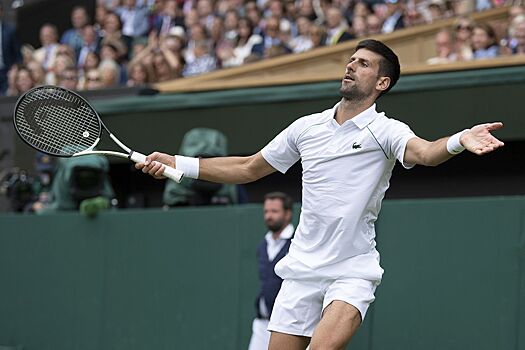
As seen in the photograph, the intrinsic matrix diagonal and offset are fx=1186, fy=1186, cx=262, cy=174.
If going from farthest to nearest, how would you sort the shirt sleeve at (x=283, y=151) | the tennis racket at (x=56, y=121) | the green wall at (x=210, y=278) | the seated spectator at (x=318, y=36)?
1. the seated spectator at (x=318, y=36)
2. the green wall at (x=210, y=278)
3. the tennis racket at (x=56, y=121)
4. the shirt sleeve at (x=283, y=151)

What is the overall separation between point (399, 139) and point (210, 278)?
4895mm

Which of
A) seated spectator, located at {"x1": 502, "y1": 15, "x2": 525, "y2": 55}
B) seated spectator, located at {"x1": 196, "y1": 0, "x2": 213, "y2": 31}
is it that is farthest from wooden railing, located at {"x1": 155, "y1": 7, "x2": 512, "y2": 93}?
seated spectator, located at {"x1": 196, "y1": 0, "x2": 213, "y2": 31}

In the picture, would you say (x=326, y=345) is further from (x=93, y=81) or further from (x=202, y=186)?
(x=93, y=81)

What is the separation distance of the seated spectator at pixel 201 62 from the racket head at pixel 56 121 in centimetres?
737

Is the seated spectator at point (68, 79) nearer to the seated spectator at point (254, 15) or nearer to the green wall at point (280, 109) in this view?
the green wall at point (280, 109)

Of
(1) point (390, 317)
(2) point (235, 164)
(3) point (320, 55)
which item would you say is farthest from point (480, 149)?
(3) point (320, 55)

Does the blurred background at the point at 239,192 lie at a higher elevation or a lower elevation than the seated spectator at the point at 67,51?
lower

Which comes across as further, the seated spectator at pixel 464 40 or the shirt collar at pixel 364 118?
the seated spectator at pixel 464 40

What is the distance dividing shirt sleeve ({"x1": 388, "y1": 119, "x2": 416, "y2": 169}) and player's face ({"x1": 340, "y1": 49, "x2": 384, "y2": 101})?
247 millimetres

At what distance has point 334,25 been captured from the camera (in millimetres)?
13406

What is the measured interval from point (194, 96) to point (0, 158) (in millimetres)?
2787

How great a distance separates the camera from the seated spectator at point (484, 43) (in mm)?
11367

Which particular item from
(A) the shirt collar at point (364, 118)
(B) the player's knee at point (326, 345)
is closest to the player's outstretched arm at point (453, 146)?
(A) the shirt collar at point (364, 118)

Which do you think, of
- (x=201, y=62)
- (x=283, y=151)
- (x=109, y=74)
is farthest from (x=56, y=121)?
(x=109, y=74)
